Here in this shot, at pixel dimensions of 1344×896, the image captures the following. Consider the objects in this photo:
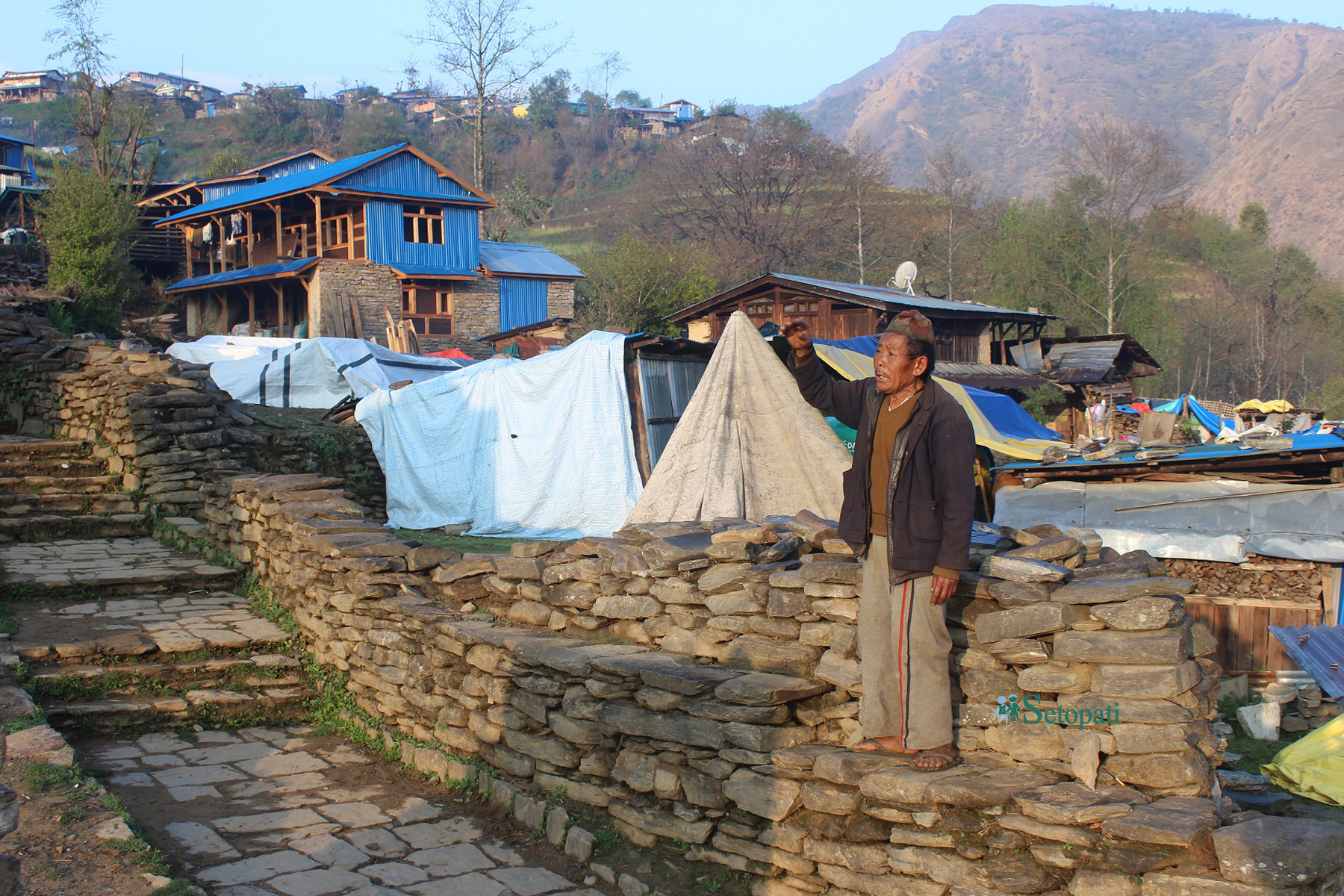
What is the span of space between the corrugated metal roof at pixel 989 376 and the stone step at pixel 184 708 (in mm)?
16580

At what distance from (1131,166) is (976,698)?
4098cm

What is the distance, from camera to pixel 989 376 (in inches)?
891

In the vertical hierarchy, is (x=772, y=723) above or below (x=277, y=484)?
below

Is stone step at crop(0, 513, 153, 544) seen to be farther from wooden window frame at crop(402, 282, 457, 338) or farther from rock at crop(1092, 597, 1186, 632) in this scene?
wooden window frame at crop(402, 282, 457, 338)

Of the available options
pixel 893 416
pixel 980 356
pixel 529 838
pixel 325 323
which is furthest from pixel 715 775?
pixel 325 323

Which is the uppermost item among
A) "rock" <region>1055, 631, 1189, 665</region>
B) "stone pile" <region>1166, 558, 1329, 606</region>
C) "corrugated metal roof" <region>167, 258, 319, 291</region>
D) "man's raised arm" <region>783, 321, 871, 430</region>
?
"corrugated metal roof" <region>167, 258, 319, 291</region>

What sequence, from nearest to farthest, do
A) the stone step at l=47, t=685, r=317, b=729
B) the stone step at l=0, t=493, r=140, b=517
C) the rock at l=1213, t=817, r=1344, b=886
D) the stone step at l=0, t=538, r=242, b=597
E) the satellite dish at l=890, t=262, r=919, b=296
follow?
the rock at l=1213, t=817, r=1344, b=886, the stone step at l=47, t=685, r=317, b=729, the stone step at l=0, t=538, r=242, b=597, the stone step at l=0, t=493, r=140, b=517, the satellite dish at l=890, t=262, r=919, b=296

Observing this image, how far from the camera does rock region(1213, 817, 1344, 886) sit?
2.88 meters

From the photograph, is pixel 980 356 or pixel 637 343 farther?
pixel 980 356

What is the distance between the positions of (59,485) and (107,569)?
2.55 metres

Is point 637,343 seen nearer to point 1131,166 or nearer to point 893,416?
point 893,416

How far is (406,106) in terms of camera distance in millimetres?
93500

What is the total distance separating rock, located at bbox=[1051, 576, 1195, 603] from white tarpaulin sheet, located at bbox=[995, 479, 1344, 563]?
7.77 m

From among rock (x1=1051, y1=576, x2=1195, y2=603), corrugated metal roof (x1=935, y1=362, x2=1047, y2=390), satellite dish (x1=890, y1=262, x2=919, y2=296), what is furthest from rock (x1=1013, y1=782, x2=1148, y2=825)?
satellite dish (x1=890, y1=262, x2=919, y2=296)
